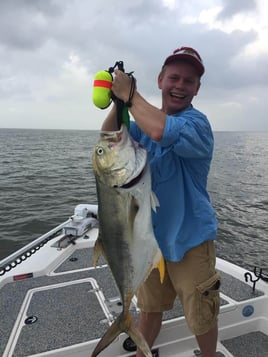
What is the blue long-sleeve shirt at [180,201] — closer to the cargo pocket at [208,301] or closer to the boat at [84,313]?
the cargo pocket at [208,301]

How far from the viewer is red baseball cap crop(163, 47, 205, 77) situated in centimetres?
246

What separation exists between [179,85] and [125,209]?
44.4 inches

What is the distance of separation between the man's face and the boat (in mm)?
2368

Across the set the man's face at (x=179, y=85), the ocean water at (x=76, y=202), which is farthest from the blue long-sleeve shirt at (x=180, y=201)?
the ocean water at (x=76, y=202)

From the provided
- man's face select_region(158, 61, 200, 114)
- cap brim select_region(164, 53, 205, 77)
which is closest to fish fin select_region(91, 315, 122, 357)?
man's face select_region(158, 61, 200, 114)

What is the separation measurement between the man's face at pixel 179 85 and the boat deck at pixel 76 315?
2.37 metres

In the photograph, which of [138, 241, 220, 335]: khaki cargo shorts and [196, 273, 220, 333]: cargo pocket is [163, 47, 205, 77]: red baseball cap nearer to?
[138, 241, 220, 335]: khaki cargo shorts

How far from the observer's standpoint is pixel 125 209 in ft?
6.81

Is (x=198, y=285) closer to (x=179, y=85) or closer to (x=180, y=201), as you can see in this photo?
(x=180, y=201)

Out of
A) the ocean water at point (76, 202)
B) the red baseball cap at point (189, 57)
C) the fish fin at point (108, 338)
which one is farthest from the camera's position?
the ocean water at point (76, 202)

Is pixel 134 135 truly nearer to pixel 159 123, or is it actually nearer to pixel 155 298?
pixel 159 123

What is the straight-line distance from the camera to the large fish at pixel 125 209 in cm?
200

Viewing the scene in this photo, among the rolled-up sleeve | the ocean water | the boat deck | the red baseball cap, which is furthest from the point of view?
the ocean water

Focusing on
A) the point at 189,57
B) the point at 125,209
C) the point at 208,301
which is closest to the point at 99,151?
the point at 125,209
